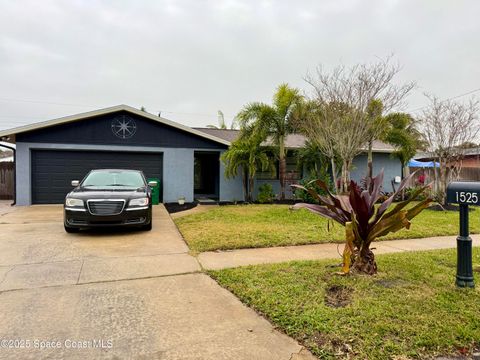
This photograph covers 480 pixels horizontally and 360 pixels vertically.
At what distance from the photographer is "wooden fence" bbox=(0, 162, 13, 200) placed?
15102 millimetres

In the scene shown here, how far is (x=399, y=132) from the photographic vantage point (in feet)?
45.2

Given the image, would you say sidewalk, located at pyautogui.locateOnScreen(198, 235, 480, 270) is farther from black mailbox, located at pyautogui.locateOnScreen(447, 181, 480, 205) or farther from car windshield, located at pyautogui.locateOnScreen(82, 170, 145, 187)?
car windshield, located at pyautogui.locateOnScreen(82, 170, 145, 187)

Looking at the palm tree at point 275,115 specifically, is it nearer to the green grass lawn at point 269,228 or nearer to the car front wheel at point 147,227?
the green grass lawn at point 269,228

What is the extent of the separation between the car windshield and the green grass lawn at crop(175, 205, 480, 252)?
159 cm

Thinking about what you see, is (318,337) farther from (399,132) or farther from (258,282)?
(399,132)

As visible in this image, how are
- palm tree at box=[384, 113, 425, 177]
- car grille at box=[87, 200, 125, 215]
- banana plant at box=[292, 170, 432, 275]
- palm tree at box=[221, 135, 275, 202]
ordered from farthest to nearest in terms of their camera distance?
palm tree at box=[384, 113, 425, 177] → palm tree at box=[221, 135, 275, 202] → car grille at box=[87, 200, 125, 215] → banana plant at box=[292, 170, 432, 275]

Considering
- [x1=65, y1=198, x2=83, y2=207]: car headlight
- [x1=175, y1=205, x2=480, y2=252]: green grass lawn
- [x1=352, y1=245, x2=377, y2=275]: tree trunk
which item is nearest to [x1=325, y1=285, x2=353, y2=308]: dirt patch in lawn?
[x1=352, y1=245, x2=377, y2=275]: tree trunk

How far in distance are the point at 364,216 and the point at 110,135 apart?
35.7ft

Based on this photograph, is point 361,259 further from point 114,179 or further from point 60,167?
point 60,167

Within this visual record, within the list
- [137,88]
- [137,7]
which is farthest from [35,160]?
[137,88]

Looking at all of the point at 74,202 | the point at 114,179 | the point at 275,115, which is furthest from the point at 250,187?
the point at 74,202

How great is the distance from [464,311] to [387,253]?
244cm

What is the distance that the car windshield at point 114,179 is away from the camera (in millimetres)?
7707

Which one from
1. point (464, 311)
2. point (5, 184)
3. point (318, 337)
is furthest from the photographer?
point (5, 184)
